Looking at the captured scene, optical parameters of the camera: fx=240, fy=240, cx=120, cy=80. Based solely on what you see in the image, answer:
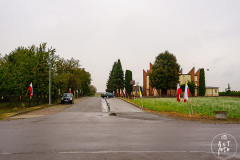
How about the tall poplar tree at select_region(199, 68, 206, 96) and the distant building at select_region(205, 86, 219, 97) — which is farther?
the distant building at select_region(205, 86, 219, 97)

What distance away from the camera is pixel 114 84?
305 ft

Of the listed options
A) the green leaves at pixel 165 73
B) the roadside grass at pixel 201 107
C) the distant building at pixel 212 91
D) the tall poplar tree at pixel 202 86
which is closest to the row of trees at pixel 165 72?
the green leaves at pixel 165 73

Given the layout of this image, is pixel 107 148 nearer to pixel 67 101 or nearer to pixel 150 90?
pixel 67 101

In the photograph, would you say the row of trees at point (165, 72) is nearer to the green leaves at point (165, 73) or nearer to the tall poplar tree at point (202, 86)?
the green leaves at point (165, 73)

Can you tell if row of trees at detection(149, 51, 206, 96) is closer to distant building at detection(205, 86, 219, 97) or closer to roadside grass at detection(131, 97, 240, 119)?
distant building at detection(205, 86, 219, 97)

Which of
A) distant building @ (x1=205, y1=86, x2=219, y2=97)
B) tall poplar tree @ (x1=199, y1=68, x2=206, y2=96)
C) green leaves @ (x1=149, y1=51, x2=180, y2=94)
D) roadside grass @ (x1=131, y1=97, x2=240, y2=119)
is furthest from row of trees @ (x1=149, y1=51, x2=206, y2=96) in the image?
roadside grass @ (x1=131, y1=97, x2=240, y2=119)

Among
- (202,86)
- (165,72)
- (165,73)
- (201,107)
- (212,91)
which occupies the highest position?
(165,72)

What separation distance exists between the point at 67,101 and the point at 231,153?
3388cm

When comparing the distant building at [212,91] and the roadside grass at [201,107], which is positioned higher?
the distant building at [212,91]

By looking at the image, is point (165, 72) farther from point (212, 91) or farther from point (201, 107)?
point (201, 107)

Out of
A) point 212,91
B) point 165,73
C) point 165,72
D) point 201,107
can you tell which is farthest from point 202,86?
point 201,107

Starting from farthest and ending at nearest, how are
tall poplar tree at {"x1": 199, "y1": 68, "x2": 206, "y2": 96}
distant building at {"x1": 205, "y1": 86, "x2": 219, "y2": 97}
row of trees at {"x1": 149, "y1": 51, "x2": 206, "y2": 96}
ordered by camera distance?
distant building at {"x1": 205, "y1": 86, "x2": 219, "y2": 97}
tall poplar tree at {"x1": 199, "y1": 68, "x2": 206, "y2": 96}
row of trees at {"x1": 149, "y1": 51, "x2": 206, "y2": 96}

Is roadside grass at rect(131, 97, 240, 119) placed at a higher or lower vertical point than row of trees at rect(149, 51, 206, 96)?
lower

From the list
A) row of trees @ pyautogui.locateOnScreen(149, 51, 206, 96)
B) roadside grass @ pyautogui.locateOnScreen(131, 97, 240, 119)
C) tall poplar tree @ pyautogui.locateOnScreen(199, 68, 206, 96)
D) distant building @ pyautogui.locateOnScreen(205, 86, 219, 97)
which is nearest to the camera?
roadside grass @ pyautogui.locateOnScreen(131, 97, 240, 119)
